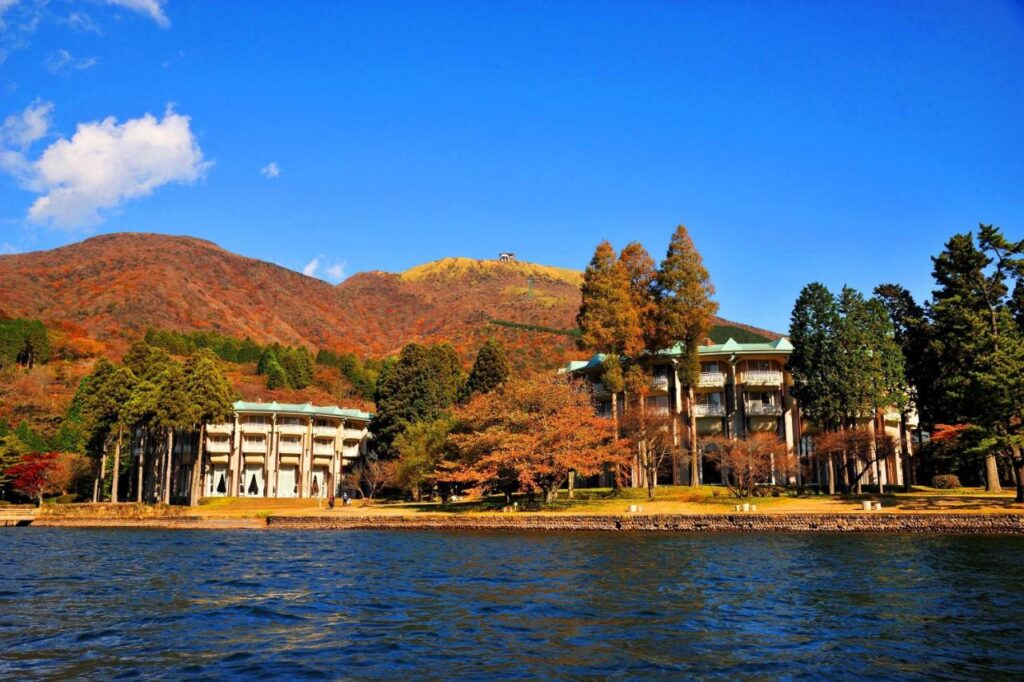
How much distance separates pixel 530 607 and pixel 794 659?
5657 millimetres

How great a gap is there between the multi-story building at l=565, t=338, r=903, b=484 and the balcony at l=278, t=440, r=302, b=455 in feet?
107

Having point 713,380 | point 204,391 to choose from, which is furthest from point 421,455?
point 713,380

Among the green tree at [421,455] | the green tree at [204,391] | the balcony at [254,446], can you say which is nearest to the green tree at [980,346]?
the green tree at [421,455]

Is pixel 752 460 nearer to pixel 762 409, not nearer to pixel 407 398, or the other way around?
pixel 762 409

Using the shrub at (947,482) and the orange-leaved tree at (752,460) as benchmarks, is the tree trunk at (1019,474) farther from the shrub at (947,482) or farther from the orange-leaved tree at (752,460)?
the shrub at (947,482)

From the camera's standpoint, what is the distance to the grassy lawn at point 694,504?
A: 38.4 metres

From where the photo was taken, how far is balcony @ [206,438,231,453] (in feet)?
243

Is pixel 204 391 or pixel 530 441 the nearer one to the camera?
pixel 530 441

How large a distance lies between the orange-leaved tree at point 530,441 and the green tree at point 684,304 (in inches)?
282

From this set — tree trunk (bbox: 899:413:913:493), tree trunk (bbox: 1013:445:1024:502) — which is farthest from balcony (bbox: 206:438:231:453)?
tree trunk (bbox: 1013:445:1024:502)

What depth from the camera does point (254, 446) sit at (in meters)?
75.2

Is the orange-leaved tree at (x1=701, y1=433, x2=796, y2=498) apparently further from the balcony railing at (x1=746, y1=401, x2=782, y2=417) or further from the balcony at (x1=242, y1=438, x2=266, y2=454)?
the balcony at (x1=242, y1=438, x2=266, y2=454)

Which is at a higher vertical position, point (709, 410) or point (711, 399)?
point (711, 399)

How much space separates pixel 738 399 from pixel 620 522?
23.7 m
